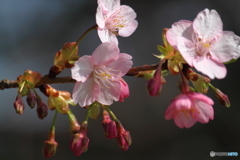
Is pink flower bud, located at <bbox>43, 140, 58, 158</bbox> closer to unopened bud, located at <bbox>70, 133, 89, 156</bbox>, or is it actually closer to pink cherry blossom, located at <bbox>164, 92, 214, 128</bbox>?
unopened bud, located at <bbox>70, 133, 89, 156</bbox>

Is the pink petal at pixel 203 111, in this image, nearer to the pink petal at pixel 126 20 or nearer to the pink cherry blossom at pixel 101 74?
the pink cherry blossom at pixel 101 74

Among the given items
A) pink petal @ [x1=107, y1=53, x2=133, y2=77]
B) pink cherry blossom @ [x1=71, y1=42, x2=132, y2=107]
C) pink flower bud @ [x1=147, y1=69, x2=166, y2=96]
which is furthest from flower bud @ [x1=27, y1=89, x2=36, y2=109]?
pink flower bud @ [x1=147, y1=69, x2=166, y2=96]

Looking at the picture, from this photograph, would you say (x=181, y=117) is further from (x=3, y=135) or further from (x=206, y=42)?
(x=3, y=135)

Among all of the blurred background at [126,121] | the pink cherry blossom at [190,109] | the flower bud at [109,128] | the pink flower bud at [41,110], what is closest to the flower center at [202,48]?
the pink cherry blossom at [190,109]

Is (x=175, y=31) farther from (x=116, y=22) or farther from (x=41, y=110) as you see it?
(x=41, y=110)

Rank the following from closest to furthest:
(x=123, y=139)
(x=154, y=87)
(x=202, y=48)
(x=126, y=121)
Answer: (x=154, y=87) < (x=202, y=48) < (x=123, y=139) < (x=126, y=121)

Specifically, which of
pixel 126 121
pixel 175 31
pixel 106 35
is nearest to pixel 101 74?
pixel 106 35
